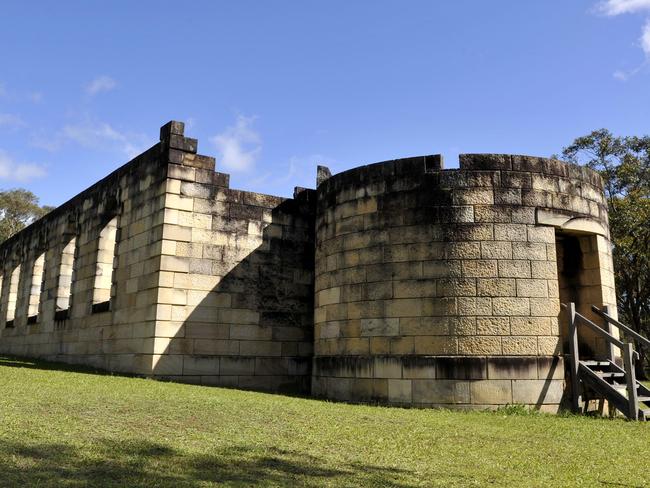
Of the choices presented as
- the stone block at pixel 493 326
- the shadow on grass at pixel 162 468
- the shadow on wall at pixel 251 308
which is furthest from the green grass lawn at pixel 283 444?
the shadow on wall at pixel 251 308

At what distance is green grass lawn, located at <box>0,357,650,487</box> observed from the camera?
5.23m

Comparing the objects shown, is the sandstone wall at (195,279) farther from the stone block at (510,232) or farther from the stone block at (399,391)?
the stone block at (510,232)

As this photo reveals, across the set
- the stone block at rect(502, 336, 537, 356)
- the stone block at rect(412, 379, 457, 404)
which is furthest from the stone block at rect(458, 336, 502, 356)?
the stone block at rect(412, 379, 457, 404)

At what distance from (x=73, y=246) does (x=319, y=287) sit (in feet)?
34.5

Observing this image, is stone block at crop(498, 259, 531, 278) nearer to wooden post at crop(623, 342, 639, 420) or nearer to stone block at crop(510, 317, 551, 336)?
stone block at crop(510, 317, 551, 336)

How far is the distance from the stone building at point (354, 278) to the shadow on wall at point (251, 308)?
3 cm

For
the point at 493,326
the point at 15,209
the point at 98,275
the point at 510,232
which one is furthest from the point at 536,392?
the point at 15,209

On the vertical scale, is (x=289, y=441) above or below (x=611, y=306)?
below

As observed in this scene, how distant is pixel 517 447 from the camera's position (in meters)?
7.18

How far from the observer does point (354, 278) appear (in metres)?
11.6

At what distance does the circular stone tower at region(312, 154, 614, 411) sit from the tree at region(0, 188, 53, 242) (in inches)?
1612

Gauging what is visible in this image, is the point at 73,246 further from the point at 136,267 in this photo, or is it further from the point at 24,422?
the point at 24,422

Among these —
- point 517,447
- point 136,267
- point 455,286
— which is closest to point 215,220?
point 136,267

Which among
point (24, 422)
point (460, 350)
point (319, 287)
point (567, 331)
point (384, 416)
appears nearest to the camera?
point (24, 422)
